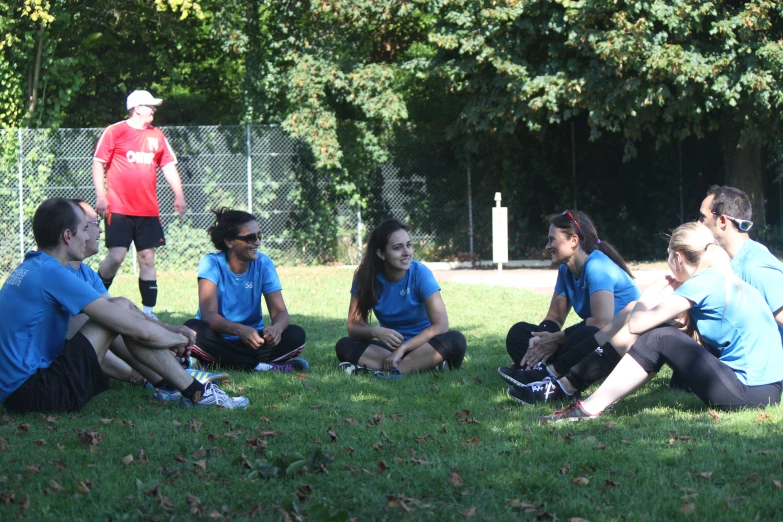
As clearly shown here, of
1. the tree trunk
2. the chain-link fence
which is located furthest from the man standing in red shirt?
the tree trunk

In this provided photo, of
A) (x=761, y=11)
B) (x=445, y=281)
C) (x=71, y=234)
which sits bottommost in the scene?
(x=445, y=281)

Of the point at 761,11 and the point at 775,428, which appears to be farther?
the point at 761,11

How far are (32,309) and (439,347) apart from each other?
2.95 m

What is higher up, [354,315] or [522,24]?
[522,24]

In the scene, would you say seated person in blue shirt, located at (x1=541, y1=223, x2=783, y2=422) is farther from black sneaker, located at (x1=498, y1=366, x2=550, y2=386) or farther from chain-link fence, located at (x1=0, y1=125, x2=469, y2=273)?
chain-link fence, located at (x1=0, y1=125, x2=469, y2=273)

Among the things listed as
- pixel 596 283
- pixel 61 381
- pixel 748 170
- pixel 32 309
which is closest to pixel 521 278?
pixel 748 170

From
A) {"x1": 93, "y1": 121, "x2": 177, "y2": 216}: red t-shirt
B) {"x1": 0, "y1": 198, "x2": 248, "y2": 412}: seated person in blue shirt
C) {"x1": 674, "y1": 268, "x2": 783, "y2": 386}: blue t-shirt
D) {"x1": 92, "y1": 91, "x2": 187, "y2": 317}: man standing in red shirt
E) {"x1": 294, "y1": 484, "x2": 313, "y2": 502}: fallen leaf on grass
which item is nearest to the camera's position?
{"x1": 294, "y1": 484, "x2": 313, "y2": 502}: fallen leaf on grass

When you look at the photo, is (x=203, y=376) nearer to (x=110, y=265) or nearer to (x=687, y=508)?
(x=687, y=508)

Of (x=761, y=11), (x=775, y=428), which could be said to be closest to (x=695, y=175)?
(x=761, y=11)

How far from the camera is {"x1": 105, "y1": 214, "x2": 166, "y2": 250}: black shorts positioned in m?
9.55

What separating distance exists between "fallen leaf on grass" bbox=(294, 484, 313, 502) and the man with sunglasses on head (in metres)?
3.28

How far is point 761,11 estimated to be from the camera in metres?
14.3

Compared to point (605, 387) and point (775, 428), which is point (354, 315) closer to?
point (605, 387)

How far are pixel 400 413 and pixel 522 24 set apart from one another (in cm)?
1109
